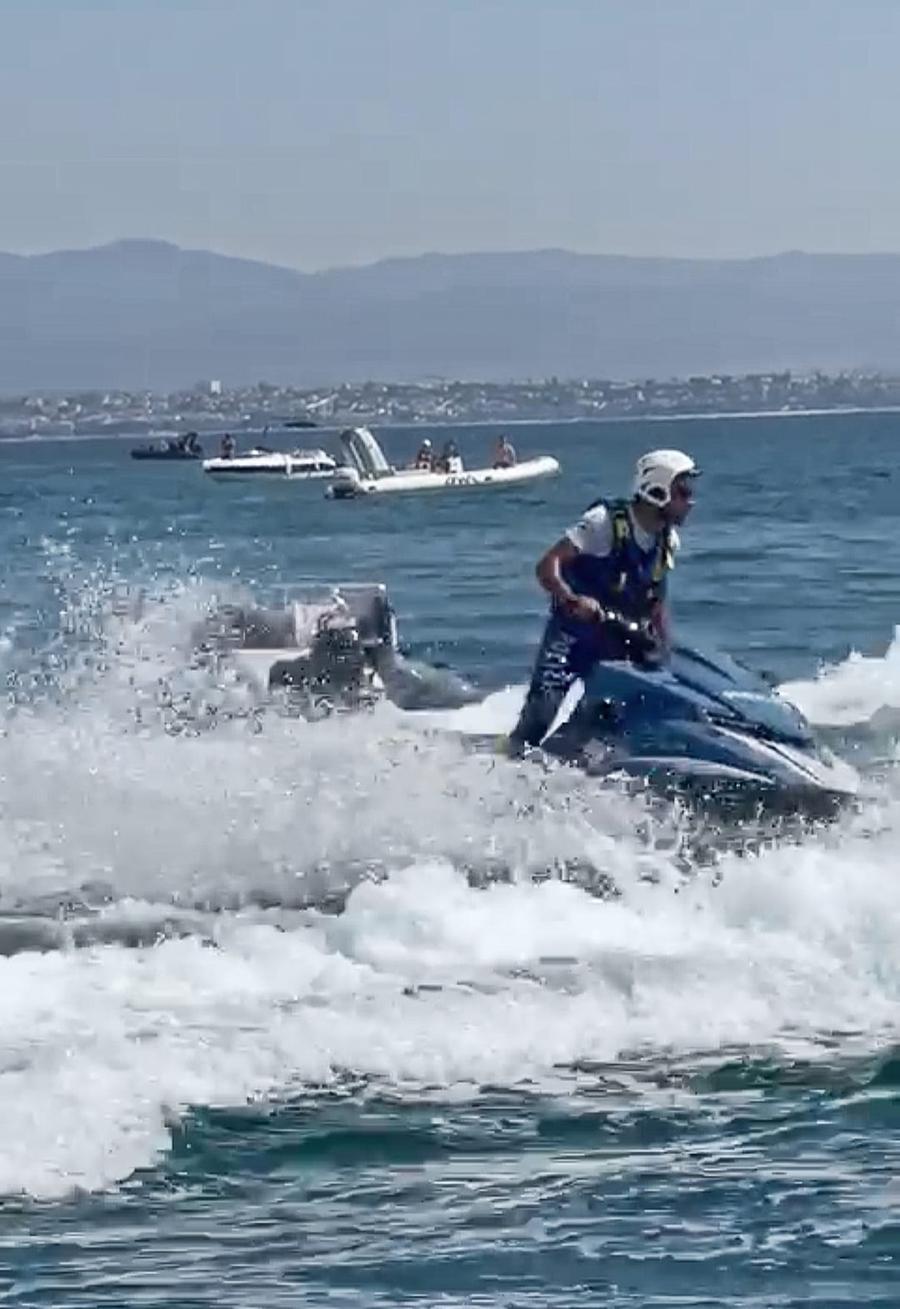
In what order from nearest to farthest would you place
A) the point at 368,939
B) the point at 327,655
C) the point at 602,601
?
the point at 368,939 < the point at 602,601 < the point at 327,655

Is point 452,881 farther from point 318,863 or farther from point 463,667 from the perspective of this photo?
point 463,667

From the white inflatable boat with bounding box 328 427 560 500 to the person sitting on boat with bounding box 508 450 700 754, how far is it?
47126 mm

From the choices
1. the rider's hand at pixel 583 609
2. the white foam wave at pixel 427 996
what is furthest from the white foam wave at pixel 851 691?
the white foam wave at pixel 427 996

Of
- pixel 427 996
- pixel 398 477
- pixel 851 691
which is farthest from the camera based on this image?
pixel 398 477

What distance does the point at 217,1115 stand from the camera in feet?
28.9

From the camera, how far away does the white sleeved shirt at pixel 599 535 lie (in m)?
12.8

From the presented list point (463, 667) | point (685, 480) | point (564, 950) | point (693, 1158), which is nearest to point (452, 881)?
point (564, 950)

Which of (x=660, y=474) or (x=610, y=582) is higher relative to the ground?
(x=660, y=474)

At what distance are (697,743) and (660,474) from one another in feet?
4.04

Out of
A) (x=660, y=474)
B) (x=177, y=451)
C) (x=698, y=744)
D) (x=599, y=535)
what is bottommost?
(x=177, y=451)

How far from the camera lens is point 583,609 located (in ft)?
41.4

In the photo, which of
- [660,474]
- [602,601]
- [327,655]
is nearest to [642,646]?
[602,601]

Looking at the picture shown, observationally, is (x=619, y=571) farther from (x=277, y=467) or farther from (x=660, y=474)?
(x=277, y=467)

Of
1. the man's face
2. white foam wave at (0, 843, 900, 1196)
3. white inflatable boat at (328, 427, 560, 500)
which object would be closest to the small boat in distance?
white inflatable boat at (328, 427, 560, 500)
